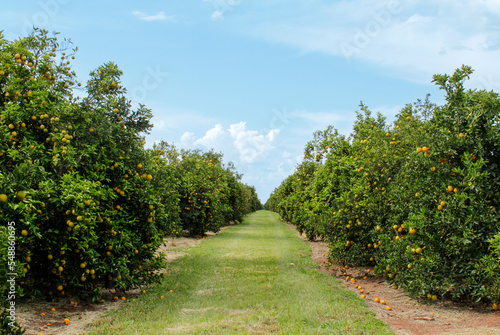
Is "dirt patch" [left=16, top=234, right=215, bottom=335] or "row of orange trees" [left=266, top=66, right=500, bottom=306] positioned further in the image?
"row of orange trees" [left=266, top=66, right=500, bottom=306]

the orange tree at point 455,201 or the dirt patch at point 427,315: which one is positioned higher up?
the orange tree at point 455,201

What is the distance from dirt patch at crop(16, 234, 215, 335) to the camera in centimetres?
539

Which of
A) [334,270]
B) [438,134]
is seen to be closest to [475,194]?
[438,134]

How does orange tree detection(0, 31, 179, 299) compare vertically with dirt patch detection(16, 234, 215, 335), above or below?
above

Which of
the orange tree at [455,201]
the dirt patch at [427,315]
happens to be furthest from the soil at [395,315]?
the orange tree at [455,201]

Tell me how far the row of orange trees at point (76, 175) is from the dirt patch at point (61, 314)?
0.23 meters

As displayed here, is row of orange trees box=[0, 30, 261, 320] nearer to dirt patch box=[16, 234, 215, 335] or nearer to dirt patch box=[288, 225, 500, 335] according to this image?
dirt patch box=[16, 234, 215, 335]

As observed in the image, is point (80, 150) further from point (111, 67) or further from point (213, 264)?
point (213, 264)

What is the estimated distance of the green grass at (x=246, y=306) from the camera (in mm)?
5402

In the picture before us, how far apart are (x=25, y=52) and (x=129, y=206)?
11.6 feet

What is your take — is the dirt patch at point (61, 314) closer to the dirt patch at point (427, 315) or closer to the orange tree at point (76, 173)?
the orange tree at point (76, 173)

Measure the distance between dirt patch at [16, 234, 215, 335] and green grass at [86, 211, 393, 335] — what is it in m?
0.31

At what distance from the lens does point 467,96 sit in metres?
6.38

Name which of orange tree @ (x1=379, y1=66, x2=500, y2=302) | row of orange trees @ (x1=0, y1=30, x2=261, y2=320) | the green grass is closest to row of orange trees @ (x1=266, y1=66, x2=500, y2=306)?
orange tree @ (x1=379, y1=66, x2=500, y2=302)
